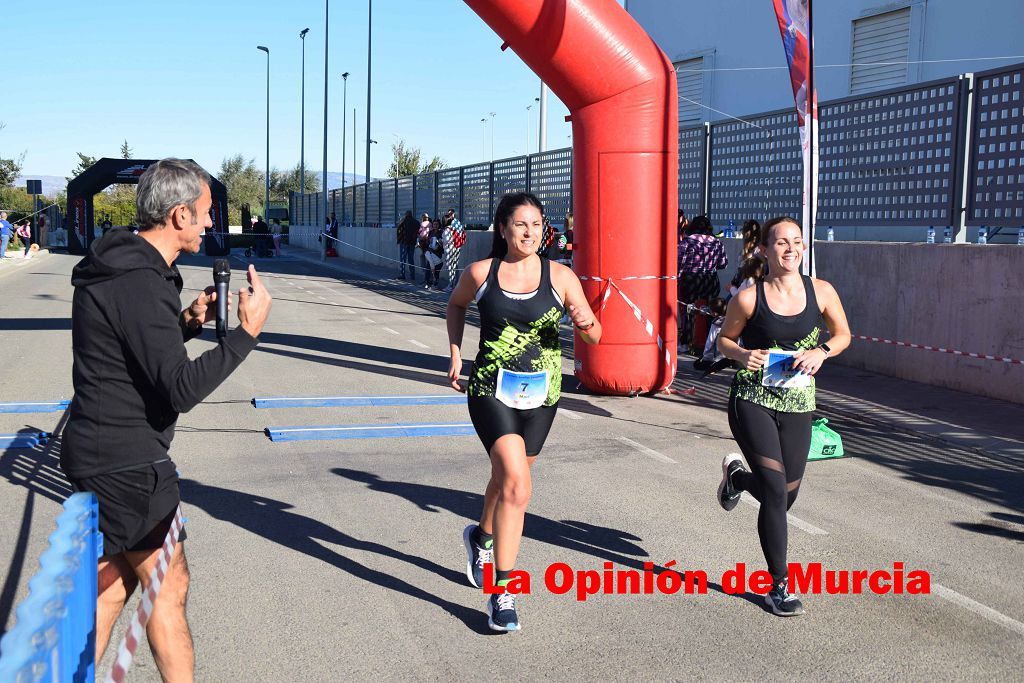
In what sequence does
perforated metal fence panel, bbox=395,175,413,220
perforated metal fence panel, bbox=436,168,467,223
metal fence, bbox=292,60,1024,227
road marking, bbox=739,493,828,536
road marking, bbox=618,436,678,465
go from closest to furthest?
road marking, bbox=739,493,828,536
road marking, bbox=618,436,678,465
metal fence, bbox=292,60,1024,227
perforated metal fence panel, bbox=436,168,467,223
perforated metal fence panel, bbox=395,175,413,220

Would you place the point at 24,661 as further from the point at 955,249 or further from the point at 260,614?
the point at 955,249

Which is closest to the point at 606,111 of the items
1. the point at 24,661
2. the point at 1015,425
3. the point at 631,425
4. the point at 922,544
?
the point at 631,425

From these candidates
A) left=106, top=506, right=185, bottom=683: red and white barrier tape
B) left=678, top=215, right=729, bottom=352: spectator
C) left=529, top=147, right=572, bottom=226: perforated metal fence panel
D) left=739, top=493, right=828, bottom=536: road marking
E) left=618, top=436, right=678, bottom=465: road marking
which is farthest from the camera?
left=529, top=147, right=572, bottom=226: perforated metal fence panel

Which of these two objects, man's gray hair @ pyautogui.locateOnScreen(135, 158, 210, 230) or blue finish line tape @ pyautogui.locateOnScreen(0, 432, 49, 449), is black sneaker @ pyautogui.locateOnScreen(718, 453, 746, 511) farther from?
blue finish line tape @ pyautogui.locateOnScreen(0, 432, 49, 449)

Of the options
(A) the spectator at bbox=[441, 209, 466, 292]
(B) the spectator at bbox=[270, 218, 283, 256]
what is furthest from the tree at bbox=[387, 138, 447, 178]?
(A) the spectator at bbox=[441, 209, 466, 292]

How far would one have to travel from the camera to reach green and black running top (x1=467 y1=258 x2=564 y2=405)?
454cm

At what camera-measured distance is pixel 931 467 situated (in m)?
7.49

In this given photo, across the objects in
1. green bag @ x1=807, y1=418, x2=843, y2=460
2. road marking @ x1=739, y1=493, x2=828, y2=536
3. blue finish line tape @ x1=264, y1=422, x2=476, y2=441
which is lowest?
road marking @ x1=739, y1=493, x2=828, y2=536

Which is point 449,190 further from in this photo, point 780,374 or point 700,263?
point 780,374

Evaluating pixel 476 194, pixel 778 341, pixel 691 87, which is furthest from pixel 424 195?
pixel 778 341

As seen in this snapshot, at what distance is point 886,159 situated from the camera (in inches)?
494

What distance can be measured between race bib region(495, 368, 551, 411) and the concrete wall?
22.6 feet

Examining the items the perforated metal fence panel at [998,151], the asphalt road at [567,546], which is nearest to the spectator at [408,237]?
the perforated metal fence panel at [998,151]

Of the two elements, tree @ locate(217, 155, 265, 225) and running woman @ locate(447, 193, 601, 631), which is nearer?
running woman @ locate(447, 193, 601, 631)
